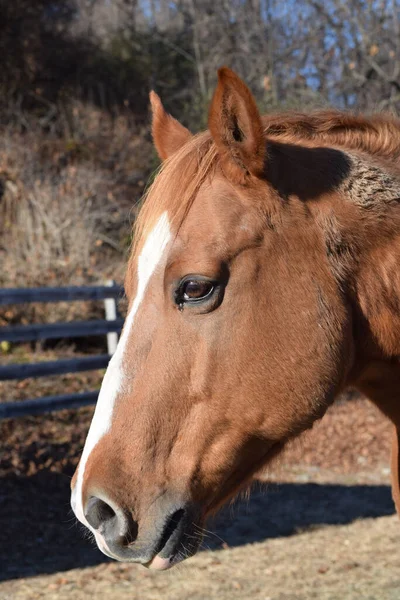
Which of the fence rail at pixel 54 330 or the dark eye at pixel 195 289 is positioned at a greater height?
the dark eye at pixel 195 289

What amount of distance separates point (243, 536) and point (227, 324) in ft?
12.2

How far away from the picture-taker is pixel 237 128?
2320 millimetres

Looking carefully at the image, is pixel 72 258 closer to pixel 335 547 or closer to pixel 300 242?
pixel 335 547

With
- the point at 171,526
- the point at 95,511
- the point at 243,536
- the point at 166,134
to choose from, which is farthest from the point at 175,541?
the point at 243,536

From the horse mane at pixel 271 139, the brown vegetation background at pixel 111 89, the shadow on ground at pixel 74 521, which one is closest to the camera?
the horse mane at pixel 271 139

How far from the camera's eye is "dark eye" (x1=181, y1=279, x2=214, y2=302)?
7.30 ft

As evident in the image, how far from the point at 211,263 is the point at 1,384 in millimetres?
6849

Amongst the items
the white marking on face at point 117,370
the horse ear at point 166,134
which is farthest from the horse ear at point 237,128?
the horse ear at point 166,134

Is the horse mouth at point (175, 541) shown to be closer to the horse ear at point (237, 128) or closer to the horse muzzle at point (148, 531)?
the horse muzzle at point (148, 531)

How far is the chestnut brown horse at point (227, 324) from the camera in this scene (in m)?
2.15

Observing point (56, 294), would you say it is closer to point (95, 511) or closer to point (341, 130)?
point (341, 130)

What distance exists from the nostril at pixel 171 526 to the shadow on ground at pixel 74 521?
2.91 metres

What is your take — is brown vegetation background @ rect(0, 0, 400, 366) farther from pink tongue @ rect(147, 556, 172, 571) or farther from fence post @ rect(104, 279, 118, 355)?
pink tongue @ rect(147, 556, 172, 571)

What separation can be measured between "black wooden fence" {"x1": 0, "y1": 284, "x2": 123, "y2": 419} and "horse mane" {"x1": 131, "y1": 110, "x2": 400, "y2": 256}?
3.80m
